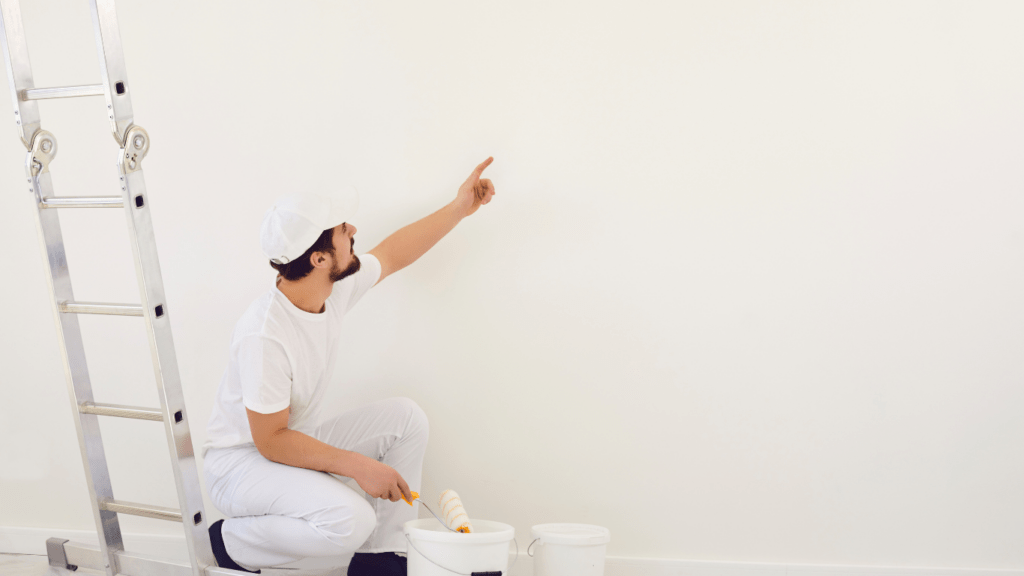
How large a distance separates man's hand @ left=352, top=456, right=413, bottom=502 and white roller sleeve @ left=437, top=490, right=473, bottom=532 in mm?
126

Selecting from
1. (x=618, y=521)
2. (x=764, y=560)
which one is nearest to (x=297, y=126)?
(x=618, y=521)

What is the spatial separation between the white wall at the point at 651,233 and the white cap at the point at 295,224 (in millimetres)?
327

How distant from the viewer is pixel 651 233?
208 centimetres

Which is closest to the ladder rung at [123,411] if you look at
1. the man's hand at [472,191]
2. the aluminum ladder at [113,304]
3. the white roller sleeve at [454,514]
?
the aluminum ladder at [113,304]

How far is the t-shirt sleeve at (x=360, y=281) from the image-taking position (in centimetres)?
205

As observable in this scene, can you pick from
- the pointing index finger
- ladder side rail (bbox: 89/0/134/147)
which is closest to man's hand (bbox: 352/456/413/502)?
the pointing index finger

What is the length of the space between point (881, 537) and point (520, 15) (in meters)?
1.90

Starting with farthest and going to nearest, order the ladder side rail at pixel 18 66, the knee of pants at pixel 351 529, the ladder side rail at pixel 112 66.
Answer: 1. the knee of pants at pixel 351 529
2. the ladder side rail at pixel 18 66
3. the ladder side rail at pixel 112 66

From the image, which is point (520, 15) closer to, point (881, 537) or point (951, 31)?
point (951, 31)

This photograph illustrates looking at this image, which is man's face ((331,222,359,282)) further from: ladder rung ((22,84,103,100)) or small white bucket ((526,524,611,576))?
small white bucket ((526,524,611,576))

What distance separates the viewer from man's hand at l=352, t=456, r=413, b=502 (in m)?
1.89

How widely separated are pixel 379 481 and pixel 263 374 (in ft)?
1.38

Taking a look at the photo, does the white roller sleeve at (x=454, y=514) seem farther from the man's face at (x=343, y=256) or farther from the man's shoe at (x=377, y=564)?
the man's face at (x=343, y=256)

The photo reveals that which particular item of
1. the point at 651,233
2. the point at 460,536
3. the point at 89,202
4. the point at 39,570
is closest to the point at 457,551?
the point at 460,536
